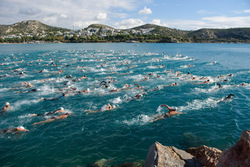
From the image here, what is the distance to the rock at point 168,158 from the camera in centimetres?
677

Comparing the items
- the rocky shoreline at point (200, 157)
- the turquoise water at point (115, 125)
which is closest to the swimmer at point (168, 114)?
the turquoise water at point (115, 125)

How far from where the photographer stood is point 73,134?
12.4m

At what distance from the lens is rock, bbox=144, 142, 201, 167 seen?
267 inches

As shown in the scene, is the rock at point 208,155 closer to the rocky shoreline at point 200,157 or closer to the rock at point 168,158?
the rocky shoreline at point 200,157

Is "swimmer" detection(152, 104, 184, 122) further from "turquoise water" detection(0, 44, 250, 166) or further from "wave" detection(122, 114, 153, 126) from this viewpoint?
"wave" detection(122, 114, 153, 126)

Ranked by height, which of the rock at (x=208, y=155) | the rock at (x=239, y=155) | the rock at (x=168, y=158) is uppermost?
the rock at (x=239, y=155)

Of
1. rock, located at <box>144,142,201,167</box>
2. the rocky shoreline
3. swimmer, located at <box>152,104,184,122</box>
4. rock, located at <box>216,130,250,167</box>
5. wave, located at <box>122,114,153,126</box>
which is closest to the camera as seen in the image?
rock, located at <box>216,130,250,167</box>

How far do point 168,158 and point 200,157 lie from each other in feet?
9.59

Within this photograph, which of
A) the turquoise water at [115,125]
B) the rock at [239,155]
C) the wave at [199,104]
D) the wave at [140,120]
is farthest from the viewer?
the wave at [199,104]

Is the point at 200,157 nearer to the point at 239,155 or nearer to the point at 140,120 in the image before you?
the point at 239,155

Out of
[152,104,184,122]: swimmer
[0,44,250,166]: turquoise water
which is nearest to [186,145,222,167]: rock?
[0,44,250,166]: turquoise water

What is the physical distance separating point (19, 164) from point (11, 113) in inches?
339

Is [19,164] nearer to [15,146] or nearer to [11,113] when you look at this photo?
[15,146]

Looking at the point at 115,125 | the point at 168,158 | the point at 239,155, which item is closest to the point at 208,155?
the point at 239,155
